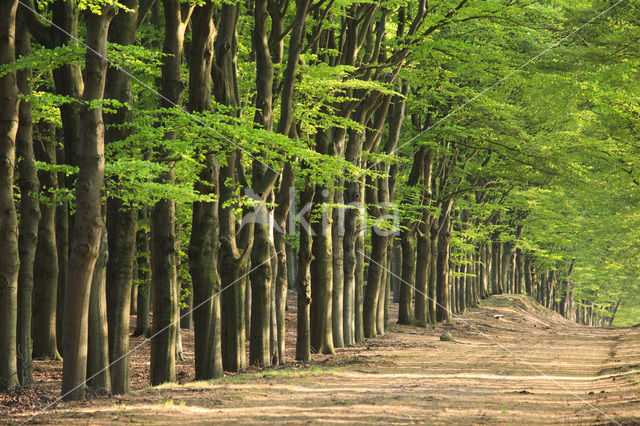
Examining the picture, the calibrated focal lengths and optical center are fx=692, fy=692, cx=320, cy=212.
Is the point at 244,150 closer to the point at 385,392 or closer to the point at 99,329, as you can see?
the point at 99,329

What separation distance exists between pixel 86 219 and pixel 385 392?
602 centimetres

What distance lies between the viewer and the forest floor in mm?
9266

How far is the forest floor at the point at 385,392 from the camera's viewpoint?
9.27 metres

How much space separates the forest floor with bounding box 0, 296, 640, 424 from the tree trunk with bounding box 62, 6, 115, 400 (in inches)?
27.7

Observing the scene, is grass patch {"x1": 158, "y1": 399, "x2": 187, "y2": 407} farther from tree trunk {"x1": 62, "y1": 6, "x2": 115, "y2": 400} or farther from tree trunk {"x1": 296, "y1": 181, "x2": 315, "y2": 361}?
tree trunk {"x1": 296, "y1": 181, "x2": 315, "y2": 361}

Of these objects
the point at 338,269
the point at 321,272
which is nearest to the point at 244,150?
the point at 321,272

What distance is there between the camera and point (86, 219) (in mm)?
10305

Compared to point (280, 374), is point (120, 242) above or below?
above

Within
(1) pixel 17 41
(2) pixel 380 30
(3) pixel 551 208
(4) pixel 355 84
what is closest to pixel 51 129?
(1) pixel 17 41

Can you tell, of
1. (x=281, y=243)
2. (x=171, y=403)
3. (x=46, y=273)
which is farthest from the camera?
(x=281, y=243)

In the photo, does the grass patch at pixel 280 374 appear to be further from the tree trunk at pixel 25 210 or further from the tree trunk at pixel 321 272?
the tree trunk at pixel 25 210

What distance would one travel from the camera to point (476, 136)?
25.3 m

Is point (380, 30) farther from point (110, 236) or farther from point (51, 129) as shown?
point (110, 236)

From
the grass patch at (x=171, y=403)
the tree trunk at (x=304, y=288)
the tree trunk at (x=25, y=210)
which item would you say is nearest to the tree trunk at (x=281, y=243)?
the tree trunk at (x=304, y=288)
